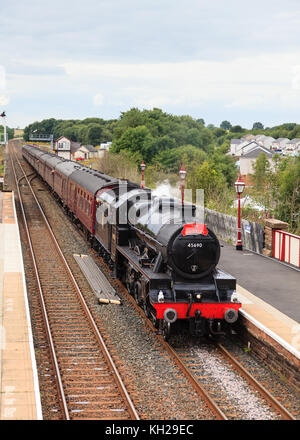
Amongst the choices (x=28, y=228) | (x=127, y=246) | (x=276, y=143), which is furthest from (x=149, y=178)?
(x=276, y=143)

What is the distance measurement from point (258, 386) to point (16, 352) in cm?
460

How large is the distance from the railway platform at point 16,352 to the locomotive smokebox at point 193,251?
11.5 ft

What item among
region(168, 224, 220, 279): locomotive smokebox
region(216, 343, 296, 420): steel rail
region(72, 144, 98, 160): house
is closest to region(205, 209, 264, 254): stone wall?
region(168, 224, 220, 279): locomotive smokebox

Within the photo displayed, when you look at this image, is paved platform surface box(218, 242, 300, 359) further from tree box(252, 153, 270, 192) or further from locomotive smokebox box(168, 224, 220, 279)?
tree box(252, 153, 270, 192)

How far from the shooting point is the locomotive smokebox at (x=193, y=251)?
12.0 m

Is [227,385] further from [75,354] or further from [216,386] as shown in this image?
[75,354]

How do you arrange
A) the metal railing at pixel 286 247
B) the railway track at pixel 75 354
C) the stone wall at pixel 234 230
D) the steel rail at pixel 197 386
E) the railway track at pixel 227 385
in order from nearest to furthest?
the steel rail at pixel 197 386 → the railway track at pixel 227 385 → the railway track at pixel 75 354 → the metal railing at pixel 286 247 → the stone wall at pixel 234 230

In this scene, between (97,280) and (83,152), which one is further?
(83,152)

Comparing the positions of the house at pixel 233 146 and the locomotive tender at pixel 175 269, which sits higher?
the house at pixel 233 146

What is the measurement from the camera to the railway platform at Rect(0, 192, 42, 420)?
8430 mm

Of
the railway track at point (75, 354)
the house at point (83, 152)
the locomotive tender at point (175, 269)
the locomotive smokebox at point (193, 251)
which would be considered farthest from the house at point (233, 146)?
the locomotive smokebox at point (193, 251)

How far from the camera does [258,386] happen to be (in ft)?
32.4

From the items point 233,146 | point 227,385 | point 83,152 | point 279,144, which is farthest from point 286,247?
point 279,144

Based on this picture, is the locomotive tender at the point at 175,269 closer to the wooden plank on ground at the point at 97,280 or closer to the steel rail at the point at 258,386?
the wooden plank on ground at the point at 97,280
